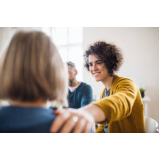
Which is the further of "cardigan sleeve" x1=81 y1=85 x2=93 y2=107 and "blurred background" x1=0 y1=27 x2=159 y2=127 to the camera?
"blurred background" x1=0 y1=27 x2=159 y2=127

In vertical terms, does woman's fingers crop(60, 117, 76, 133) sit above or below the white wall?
below

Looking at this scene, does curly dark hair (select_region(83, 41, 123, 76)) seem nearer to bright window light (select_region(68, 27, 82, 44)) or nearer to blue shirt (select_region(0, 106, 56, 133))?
blue shirt (select_region(0, 106, 56, 133))

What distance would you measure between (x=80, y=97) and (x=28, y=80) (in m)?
0.75

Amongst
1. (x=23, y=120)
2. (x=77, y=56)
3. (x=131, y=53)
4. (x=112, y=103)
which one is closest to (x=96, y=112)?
(x=112, y=103)

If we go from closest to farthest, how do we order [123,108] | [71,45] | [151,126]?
1. [123,108]
2. [151,126]
3. [71,45]

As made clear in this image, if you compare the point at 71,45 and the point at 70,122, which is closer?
the point at 70,122

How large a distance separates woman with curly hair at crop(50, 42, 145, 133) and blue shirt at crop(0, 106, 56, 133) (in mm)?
36

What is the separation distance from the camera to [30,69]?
37 cm

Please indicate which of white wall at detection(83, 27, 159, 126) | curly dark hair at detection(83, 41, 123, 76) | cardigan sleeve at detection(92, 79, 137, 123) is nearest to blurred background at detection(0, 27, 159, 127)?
white wall at detection(83, 27, 159, 126)

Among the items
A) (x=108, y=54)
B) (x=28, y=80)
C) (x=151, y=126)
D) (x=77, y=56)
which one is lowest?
(x=151, y=126)

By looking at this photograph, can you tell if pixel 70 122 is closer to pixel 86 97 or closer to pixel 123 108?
pixel 123 108

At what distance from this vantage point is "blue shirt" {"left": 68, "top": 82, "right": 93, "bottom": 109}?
106cm

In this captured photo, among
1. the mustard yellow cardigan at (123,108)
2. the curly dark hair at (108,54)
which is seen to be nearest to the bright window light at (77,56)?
the curly dark hair at (108,54)

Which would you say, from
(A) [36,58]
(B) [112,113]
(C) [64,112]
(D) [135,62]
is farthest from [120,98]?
(D) [135,62]
